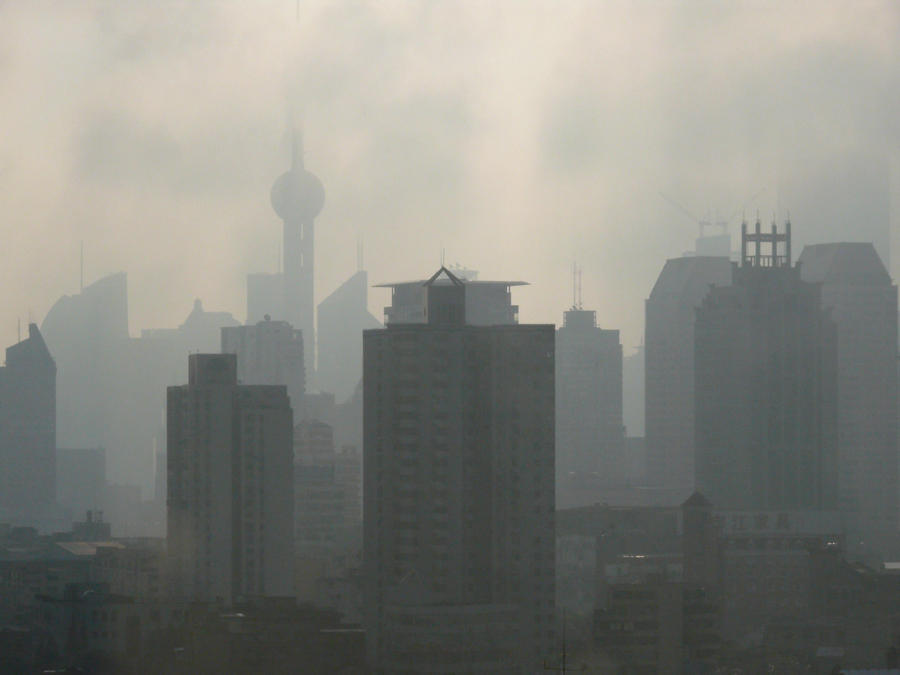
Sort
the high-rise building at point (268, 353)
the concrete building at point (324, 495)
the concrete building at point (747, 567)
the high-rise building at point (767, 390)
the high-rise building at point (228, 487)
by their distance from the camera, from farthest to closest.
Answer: the high-rise building at point (268, 353)
the high-rise building at point (767, 390)
the concrete building at point (324, 495)
the concrete building at point (747, 567)
the high-rise building at point (228, 487)

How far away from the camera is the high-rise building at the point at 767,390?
156 meters

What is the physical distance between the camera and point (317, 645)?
267ft

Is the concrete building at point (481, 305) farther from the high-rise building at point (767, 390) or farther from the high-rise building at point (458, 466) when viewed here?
the high-rise building at point (458, 466)

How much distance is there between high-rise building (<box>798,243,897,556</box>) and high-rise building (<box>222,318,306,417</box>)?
3641 cm

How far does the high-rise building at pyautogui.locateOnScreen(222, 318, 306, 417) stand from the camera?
188375 millimetres

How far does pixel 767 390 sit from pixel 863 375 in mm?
16888

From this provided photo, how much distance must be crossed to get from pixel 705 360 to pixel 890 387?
51.5ft

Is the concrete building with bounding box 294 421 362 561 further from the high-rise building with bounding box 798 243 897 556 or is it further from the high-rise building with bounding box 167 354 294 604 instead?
the high-rise building with bounding box 798 243 897 556

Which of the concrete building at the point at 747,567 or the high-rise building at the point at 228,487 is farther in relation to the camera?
the concrete building at the point at 747,567

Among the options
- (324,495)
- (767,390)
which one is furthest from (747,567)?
(767,390)

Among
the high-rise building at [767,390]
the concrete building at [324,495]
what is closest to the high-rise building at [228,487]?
the concrete building at [324,495]

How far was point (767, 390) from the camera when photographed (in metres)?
159

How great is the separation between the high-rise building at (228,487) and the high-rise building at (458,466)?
49.9 feet

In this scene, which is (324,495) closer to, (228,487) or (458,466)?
(228,487)
